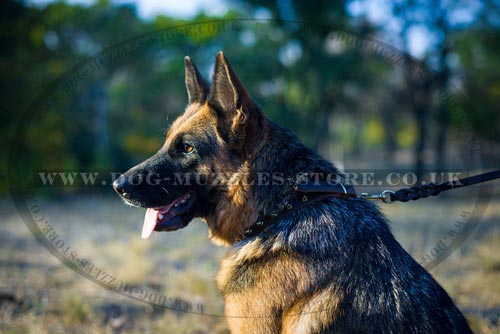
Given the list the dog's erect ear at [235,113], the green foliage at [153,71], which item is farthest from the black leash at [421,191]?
the green foliage at [153,71]

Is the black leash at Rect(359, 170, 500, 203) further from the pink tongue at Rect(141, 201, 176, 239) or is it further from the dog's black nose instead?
the dog's black nose

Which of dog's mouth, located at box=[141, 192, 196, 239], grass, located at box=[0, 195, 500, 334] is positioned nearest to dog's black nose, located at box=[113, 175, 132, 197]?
dog's mouth, located at box=[141, 192, 196, 239]

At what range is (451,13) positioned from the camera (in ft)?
59.6

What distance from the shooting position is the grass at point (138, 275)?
445 cm

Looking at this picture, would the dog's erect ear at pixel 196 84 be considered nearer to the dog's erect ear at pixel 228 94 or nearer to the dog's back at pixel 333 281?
the dog's erect ear at pixel 228 94

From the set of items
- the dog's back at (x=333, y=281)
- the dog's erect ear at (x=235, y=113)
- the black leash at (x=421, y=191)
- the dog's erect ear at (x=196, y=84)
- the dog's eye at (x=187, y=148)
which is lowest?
the dog's back at (x=333, y=281)

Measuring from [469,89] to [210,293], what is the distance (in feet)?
72.9

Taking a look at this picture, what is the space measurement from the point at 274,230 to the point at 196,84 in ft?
5.24

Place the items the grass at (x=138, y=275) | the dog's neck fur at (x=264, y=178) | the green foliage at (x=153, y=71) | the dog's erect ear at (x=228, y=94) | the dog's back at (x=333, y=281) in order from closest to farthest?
the dog's back at (x=333, y=281) → the dog's erect ear at (x=228, y=94) → the dog's neck fur at (x=264, y=178) → the grass at (x=138, y=275) → the green foliage at (x=153, y=71)

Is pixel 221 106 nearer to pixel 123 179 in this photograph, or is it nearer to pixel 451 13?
pixel 123 179

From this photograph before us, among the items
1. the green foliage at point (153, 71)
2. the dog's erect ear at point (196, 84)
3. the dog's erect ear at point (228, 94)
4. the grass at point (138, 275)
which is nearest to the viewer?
the dog's erect ear at point (228, 94)

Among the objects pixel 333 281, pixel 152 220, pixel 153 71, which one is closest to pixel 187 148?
pixel 152 220

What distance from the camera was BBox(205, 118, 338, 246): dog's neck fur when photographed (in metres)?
2.98

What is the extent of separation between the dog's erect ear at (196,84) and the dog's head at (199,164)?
0.31 m
